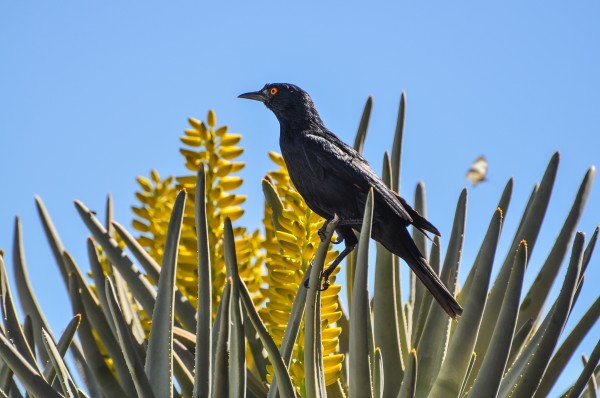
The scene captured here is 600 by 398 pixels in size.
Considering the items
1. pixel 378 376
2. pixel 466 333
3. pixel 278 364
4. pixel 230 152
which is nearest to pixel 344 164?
pixel 230 152

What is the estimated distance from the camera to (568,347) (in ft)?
7.27

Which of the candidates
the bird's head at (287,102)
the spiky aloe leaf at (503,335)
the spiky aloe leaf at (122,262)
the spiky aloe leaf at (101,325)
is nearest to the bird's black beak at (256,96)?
the bird's head at (287,102)

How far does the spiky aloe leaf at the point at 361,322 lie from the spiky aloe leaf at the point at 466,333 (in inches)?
7.1

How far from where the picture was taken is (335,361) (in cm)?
219

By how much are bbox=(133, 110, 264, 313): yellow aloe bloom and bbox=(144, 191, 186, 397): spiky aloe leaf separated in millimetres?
499

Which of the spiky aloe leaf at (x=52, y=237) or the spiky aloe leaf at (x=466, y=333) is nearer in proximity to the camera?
the spiky aloe leaf at (x=466, y=333)

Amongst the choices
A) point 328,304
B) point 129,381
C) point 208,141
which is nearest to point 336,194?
point 208,141

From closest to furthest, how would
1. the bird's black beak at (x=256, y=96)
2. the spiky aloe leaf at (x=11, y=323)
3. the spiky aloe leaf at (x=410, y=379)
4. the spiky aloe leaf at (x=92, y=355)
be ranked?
the spiky aloe leaf at (x=410, y=379) → the spiky aloe leaf at (x=11, y=323) → the spiky aloe leaf at (x=92, y=355) → the bird's black beak at (x=256, y=96)

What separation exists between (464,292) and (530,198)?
327 millimetres

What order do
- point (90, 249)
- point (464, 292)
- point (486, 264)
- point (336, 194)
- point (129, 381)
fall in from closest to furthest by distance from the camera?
point (486, 264), point (129, 381), point (90, 249), point (464, 292), point (336, 194)

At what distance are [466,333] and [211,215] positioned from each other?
965mm

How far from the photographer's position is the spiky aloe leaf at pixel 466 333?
182 centimetres

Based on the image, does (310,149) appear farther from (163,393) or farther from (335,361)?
(163,393)

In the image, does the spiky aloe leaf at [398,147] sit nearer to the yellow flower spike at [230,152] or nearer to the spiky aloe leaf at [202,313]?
the yellow flower spike at [230,152]
